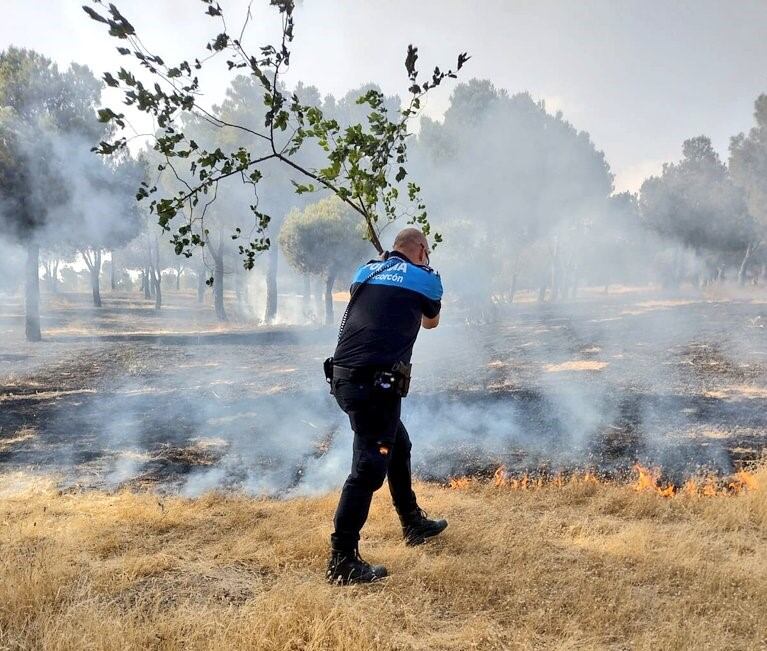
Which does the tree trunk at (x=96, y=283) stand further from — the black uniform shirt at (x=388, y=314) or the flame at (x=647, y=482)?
the black uniform shirt at (x=388, y=314)

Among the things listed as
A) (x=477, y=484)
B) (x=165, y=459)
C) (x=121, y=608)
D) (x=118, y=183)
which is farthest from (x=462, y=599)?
(x=118, y=183)

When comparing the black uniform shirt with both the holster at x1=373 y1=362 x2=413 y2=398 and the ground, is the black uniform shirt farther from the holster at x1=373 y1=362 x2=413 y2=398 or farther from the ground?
the ground

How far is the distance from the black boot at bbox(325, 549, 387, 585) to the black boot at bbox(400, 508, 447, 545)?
2.11 feet

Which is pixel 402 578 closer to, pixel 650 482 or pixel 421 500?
pixel 421 500

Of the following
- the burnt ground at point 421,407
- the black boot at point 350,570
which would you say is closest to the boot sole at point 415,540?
the black boot at point 350,570

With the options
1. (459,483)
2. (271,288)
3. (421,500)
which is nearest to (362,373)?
(421,500)

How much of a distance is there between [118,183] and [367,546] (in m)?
17.6

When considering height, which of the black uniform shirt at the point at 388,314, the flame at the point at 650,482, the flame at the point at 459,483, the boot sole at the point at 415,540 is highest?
the black uniform shirt at the point at 388,314

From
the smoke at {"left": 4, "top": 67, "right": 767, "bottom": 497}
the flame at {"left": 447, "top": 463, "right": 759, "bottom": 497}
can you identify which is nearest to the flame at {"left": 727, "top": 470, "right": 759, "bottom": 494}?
the flame at {"left": 447, "top": 463, "right": 759, "bottom": 497}

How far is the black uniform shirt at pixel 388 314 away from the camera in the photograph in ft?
11.6

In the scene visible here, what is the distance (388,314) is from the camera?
3.57 m

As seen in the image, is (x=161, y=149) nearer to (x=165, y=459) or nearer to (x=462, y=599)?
(x=462, y=599)

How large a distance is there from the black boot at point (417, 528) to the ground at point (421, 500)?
129mm

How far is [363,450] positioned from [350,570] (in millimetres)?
746
